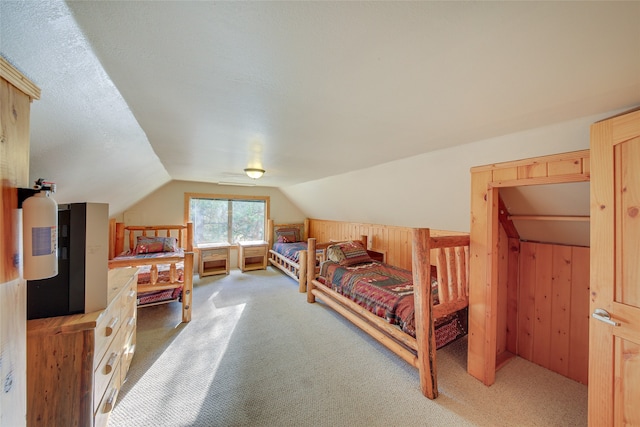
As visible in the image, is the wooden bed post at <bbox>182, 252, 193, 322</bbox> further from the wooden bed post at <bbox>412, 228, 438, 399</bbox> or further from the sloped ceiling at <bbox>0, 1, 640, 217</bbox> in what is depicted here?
the wooden bed post at <bbox>412, 228, 438, 399</bbox>

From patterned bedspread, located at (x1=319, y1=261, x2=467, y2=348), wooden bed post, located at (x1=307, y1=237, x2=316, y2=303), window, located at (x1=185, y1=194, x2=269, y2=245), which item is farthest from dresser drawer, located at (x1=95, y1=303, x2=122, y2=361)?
window, located at (x1=185, y1=194, x2=269, y2=245)

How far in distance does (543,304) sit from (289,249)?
396 centimetres

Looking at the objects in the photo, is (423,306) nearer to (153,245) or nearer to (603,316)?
(603,316)

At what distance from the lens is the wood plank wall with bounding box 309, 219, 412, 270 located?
3.60 meters

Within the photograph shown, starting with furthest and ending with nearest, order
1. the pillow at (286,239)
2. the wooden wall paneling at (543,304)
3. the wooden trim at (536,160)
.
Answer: the pillow at (286,239) → the wooden wall paneling at (543,304) → the wooden trim at (536,160)

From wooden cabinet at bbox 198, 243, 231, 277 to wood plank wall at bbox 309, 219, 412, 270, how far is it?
2405 millimetres

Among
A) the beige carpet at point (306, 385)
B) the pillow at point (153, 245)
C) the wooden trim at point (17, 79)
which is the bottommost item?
the beige carpet at point (306, 385)

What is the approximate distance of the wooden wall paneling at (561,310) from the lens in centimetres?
198

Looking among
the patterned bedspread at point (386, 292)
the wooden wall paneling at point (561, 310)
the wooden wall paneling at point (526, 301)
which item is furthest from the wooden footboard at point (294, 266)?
the wooden wall paneling at point (561, 310)

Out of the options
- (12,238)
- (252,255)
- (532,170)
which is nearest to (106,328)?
(12,238)

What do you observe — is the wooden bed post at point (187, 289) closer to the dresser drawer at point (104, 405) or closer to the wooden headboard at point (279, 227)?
the dresser drawer at point (104, 405)

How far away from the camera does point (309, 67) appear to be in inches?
36.0

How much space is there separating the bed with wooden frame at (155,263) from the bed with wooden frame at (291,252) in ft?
5.60

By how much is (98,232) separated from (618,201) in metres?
2.63
